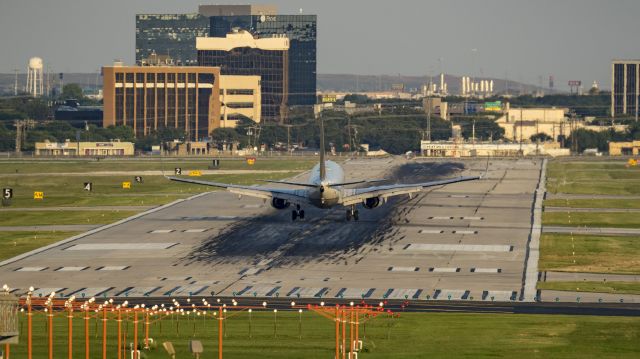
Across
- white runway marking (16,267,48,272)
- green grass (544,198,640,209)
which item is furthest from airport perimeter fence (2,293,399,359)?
green grass (544,198,640,209)

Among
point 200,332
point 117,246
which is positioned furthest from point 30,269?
point 200,332

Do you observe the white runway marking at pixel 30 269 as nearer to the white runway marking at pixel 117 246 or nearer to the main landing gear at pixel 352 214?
the white runway marking at pixel 117 246

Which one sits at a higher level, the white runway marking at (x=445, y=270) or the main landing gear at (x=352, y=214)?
the main landing gear at (x=352, y=214)

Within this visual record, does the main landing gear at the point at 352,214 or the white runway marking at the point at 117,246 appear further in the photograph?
the main landing gear at the point at 352,214

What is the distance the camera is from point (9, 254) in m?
133

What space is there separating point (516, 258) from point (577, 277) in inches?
482

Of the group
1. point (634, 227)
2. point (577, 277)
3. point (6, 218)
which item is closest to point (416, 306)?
point (577, 277)

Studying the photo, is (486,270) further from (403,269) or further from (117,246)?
(117,246)

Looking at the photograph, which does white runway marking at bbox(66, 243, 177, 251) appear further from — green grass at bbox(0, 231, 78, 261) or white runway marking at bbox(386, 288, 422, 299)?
white runway marking at bbox(386, 288, 422, 299)

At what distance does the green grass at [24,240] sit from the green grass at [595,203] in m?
67.8

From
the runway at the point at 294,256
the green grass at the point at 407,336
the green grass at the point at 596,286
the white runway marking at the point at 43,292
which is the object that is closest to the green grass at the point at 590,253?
the runway at the point at 294,256

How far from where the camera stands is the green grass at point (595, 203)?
187000mm

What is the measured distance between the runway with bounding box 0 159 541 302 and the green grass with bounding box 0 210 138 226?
3.99m

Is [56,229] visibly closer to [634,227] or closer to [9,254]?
[9,254]
